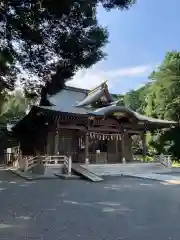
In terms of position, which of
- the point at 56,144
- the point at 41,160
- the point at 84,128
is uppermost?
the point at 84,128

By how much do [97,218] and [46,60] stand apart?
449 cm

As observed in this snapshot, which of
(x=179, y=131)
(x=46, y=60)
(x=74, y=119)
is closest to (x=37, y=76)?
(x=46, y=60)

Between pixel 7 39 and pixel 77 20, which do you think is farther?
pixel 77 20

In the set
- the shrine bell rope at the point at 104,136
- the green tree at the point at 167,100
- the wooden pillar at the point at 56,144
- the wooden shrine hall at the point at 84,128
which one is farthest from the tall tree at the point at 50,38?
the green tree at the point at 167,100

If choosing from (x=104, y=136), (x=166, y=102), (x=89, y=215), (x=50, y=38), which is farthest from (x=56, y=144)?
(x=166, y=102)

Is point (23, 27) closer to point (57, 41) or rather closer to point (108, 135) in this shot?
point (57, 41)

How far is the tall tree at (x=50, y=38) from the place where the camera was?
7230 mm

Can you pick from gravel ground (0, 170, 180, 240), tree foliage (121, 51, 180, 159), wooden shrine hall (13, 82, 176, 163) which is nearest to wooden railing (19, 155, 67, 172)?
wooden shrine hall (13, 82, 176, 163)

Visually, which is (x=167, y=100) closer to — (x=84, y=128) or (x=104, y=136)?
(x=104, y=136)

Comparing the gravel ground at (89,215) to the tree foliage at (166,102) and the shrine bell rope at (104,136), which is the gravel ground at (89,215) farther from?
the tree foliage at (166,102)

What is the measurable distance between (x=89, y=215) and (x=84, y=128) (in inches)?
497

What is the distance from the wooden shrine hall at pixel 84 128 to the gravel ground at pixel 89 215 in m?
8.31

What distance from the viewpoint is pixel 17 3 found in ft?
23.3

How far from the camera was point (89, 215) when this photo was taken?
6.32m
